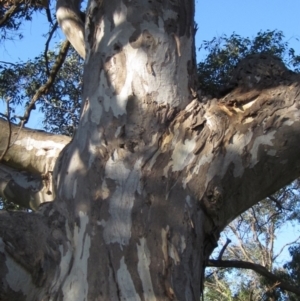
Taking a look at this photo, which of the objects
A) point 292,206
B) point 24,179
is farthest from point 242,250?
point 24,179

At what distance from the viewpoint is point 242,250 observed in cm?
1469

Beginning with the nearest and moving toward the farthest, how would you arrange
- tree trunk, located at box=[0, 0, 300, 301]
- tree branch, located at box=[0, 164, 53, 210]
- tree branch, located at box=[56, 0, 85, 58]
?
tree trunk, located at box=[0, 0, 300, 301] < tree branch, located at box=[0, 164, 53, 210] < tree branch, located at box=[56, 0, 85, 58]

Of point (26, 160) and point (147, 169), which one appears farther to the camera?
point (26, 160)

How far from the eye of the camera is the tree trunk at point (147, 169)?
6.13 ft

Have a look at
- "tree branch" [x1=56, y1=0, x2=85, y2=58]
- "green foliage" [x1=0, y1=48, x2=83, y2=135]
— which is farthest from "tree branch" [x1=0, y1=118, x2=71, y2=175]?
"green foliage" [x1=0, y1=48, x2=83, y2=135]

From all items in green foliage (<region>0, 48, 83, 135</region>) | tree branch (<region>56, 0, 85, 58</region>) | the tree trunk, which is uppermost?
green foliage (<region>0, 48, 83, 135</region>)

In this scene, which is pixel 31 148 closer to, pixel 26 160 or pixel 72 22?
pixel 26 160

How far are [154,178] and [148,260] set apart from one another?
296mm

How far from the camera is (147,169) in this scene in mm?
2059

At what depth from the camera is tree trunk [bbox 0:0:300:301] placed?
1869 millimetres

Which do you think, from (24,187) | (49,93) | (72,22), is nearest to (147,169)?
(24,187)

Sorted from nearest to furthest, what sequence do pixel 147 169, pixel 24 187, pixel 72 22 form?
pixel 147 169 < pixel 24 187 < pixel 72 22

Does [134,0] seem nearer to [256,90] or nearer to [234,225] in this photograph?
[256,90]

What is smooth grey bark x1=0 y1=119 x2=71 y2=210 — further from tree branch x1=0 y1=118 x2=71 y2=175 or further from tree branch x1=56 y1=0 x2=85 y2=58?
tree branch x1=56 y1=0 x2=85 y2=58
